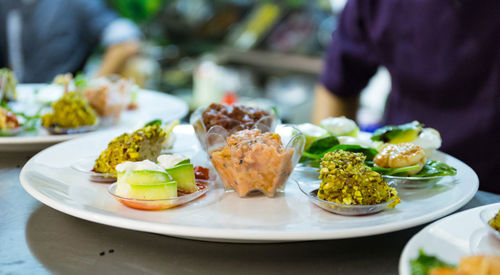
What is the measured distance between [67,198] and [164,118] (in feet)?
2.80

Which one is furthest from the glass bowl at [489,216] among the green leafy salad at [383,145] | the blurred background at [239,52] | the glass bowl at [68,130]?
the blurred background at [239,52]

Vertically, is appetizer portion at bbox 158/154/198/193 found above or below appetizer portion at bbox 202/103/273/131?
below

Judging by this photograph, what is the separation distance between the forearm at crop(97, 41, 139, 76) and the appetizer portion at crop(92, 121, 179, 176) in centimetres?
281

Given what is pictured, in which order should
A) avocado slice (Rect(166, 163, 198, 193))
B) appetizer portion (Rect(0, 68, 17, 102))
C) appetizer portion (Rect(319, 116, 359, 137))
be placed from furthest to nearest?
appetizer portion (Rect(0, 68, 17, 102))
appetizer portion (Rect(319, 116, 359, 137))
avocado slice (Rect(166, 163, 198, 193))

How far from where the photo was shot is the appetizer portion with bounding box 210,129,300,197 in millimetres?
1130

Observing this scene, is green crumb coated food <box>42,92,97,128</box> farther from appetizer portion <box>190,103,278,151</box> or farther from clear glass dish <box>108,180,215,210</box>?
clear glass dish <box>108,180,215,210</box>

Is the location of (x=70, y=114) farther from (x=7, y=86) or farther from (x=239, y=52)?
(x=239, y=52)

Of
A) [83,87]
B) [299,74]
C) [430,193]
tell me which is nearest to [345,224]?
[430,193]

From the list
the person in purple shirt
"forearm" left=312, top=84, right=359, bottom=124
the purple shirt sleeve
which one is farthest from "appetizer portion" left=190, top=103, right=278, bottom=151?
"forearm" left=312, top=84, right=359, bottom=124

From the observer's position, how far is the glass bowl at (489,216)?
87cm

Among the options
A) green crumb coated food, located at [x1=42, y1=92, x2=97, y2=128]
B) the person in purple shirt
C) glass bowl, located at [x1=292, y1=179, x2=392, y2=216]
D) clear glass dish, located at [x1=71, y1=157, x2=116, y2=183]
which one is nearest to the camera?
glass bowl, located at [x1=292, y1=179, x2=392, y2=216]

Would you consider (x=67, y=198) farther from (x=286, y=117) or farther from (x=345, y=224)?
(x=286, y=117)

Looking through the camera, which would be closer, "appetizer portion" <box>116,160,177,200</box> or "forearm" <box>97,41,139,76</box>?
"appetizer portion" <box>116,160,177,200</box>

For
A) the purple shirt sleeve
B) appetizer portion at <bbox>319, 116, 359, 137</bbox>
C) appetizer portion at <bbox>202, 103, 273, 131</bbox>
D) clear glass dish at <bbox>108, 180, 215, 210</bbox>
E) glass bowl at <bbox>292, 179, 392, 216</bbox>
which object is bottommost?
clear glass dish at <bbox>108, 180, 215, 210</bbox>
